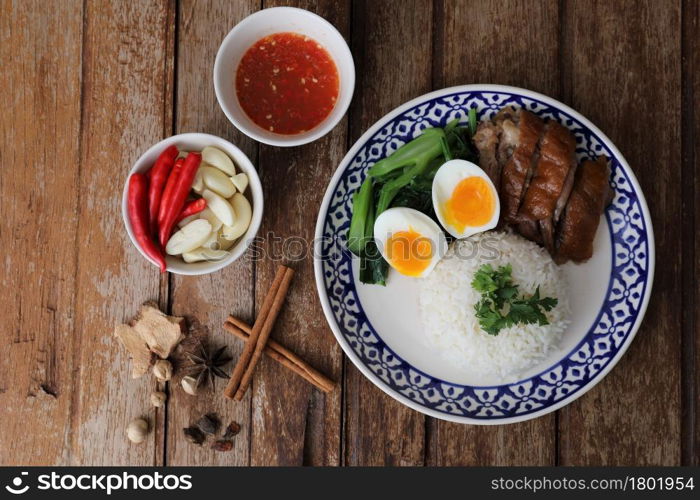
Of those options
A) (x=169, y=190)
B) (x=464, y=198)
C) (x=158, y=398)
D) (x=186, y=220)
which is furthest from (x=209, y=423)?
(x=464, y=198)

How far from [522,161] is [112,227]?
4.85 ft

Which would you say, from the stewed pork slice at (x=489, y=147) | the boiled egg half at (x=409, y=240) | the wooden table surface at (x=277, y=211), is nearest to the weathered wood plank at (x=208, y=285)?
the wooden table surface at (x=277, y=211)

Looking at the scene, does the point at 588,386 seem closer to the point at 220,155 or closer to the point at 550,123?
the point at 550,123

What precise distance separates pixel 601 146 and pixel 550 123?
200 millimetres

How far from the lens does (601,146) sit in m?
2.02

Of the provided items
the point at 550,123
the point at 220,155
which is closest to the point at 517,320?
the point at 550,123

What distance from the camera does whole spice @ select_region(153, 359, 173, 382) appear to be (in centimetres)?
218

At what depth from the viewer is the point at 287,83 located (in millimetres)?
2059

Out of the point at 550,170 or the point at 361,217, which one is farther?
the point at 361,217

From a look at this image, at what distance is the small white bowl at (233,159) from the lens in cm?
199

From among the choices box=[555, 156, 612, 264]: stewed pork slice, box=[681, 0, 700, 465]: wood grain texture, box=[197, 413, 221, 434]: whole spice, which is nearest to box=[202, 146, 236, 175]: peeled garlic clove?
box=[197, 413, 221, 434]: whole spice

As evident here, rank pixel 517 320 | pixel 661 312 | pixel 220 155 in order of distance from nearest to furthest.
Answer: pixel 517 320
pixel 220 155
pixel 661 312

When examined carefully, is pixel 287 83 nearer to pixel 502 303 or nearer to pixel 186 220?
pixel 186 220

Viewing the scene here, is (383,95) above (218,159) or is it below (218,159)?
above
